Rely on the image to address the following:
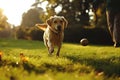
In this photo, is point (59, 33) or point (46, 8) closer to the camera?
point (59, 33)

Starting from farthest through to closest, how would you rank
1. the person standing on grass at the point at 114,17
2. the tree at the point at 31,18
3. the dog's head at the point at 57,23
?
the tree at the point at 31,18, the person standing on grass at the point at 114,17, the dog's head at the point at 57,23

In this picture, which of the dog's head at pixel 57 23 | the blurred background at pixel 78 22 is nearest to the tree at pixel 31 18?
the blurred background at pixel 78 22

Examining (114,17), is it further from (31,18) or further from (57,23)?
(31,18)

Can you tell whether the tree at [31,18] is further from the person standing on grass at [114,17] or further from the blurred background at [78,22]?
the person standing on grass at [114,17]

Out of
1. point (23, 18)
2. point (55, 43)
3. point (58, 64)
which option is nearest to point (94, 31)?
point (55, 43)

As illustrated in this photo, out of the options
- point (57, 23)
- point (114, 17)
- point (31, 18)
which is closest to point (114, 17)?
point (114, 17)

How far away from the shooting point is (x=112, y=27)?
20.8 m

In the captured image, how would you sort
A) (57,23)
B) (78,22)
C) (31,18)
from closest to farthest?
1. (57,23)
2. (78,22)
3. (31,18)

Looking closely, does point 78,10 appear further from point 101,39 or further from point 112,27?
point 112,27

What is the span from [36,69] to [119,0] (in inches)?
492

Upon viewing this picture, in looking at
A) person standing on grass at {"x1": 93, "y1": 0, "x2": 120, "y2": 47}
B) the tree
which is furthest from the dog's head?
the tree

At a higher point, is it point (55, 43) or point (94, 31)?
point (55, 43)

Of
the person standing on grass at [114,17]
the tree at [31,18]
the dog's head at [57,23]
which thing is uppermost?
the dog's head at [57,23]

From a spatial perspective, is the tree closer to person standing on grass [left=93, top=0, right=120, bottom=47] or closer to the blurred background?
the blurred background
